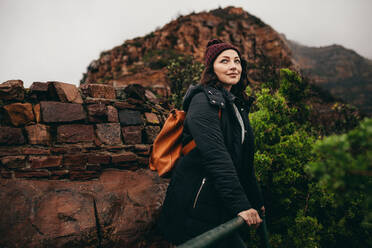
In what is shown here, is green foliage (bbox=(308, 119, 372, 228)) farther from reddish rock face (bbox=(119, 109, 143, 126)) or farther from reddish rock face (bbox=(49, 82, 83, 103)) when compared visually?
reddish rock face (bbox=(49, 82, 83, 103))

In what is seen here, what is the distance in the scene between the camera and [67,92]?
3.02 m

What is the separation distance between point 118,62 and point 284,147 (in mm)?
21619

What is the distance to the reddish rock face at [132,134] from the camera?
3.33 meters

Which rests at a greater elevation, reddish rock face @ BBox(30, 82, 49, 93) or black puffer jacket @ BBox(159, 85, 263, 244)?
reddish rock face @ BBox(30, 82, 49, 93)

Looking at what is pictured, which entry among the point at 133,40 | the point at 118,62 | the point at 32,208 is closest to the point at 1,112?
the point at 32,208

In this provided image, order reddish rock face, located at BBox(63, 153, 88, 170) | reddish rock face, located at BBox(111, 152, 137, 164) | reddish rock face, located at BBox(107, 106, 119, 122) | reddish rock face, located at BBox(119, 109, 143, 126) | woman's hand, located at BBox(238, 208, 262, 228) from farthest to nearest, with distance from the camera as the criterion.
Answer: reddish rock face, located at BBox(119, 109, 143, 126), reddish rock face, located at BBox(107, 106, 119, 122), reddish rock face, located at BBox(111, 152, 137, 164), reddish rock face, located at BBox(63, 153, 88, 170), woman's hand, located at BBox(238, 208, 262, 228)

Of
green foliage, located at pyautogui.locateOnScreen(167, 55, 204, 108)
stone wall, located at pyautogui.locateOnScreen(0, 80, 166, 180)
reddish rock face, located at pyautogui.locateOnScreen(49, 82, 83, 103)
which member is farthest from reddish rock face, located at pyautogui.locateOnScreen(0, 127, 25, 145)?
green foliage, located at pyautogui.locateOnScreen(167, 55, 204, 108)

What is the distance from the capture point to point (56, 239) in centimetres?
195

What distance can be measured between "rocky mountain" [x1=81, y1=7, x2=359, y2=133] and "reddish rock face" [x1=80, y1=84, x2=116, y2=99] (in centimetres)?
1205

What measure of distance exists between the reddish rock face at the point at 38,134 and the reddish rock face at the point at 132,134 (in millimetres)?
1014

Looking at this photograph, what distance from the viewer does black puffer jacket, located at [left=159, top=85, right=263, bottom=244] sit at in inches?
51.7

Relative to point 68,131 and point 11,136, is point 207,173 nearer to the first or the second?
point 68,131

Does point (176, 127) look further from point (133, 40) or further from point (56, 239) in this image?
point (133, 40)

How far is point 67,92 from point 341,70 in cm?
5960
